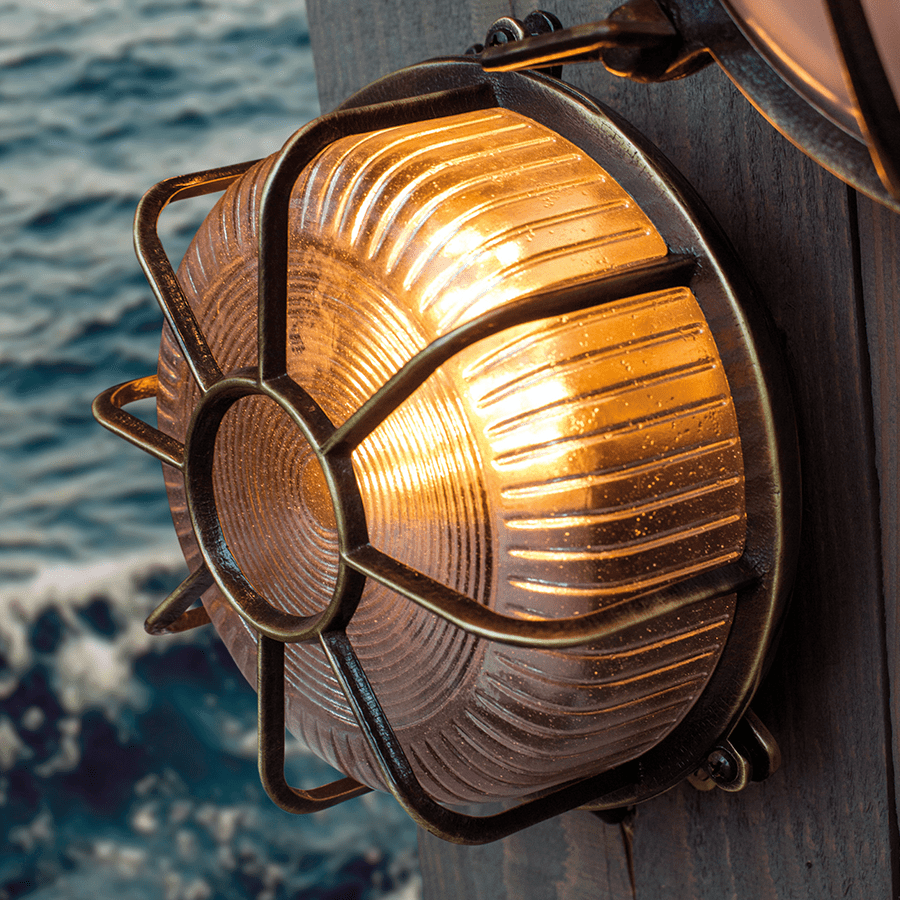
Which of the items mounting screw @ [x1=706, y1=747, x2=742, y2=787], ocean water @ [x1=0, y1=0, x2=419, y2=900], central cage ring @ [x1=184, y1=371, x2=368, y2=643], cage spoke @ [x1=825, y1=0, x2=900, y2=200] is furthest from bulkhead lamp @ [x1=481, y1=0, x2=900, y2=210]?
ocean water @ [x1=0, y1=0, x2=419, y2=900]

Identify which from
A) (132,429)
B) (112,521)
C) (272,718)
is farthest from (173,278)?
(112,521)

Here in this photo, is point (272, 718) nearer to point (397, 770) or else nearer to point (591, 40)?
point (397, 770)

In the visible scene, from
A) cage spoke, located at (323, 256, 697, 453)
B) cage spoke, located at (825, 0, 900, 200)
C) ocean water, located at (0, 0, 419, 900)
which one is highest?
cage spoke, located at (825, 0, 900, 200)

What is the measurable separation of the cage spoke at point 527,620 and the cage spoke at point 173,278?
104 millimetres

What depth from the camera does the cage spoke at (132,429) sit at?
0.38 m

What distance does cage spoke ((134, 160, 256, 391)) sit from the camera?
0.36m

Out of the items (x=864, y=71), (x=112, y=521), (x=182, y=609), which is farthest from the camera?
(x=112, y=521)

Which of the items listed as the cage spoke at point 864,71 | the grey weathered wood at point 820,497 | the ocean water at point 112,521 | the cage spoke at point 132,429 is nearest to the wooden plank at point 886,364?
the grey weathered wood at point 820,497

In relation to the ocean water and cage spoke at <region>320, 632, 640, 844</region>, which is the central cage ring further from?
the ocean water

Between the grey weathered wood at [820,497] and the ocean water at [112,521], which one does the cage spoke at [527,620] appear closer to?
the grey weathered wood at [820,497]

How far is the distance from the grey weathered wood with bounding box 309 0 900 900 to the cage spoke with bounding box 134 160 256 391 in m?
0.16

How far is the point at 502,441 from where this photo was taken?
29 cm

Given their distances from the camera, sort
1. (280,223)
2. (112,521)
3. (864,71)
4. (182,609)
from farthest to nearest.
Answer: (112,521)
(182,609)
(280,223)
(864,71)

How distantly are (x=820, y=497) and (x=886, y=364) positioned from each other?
0.05m
